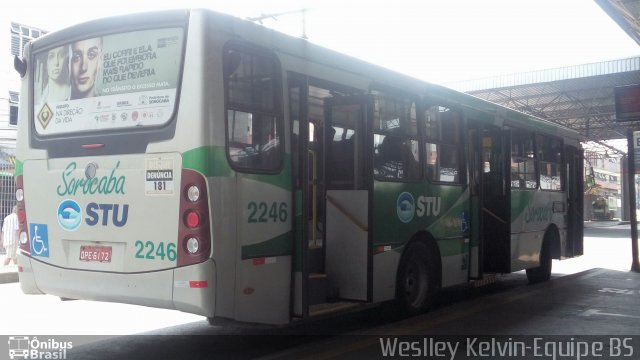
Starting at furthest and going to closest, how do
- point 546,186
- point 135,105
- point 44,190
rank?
1. point 546,186
2. point 44,190
3. point 135,105

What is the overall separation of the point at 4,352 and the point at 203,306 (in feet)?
8.24

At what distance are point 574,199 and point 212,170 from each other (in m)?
10.0

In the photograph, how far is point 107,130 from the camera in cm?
545

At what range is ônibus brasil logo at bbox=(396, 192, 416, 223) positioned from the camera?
7.33 meters

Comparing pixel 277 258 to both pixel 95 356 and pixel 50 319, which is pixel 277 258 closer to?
pixel 95 356

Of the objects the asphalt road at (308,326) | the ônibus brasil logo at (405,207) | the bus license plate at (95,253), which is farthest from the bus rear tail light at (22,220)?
the ônibus brasil logo at (405,207)

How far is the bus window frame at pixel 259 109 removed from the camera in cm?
514

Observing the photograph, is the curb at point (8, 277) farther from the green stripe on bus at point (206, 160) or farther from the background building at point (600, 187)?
the background building at point (600, 187)

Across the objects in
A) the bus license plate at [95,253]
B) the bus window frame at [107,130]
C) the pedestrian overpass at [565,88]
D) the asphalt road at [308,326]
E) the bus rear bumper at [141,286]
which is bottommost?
the asphalt road at [308,326]

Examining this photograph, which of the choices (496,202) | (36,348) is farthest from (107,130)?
(496,202)

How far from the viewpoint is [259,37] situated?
545 cm

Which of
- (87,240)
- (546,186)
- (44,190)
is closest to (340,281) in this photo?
(87,240)

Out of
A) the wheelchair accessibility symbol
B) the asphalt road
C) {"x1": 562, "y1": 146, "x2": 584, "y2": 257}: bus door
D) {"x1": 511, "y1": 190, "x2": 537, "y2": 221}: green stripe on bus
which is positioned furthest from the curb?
{"x1": 562, "y1": 146, "x2": 584, "y2": 257}: bus door

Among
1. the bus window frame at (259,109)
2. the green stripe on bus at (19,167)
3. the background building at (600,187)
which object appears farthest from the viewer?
the background building at (600,187)
